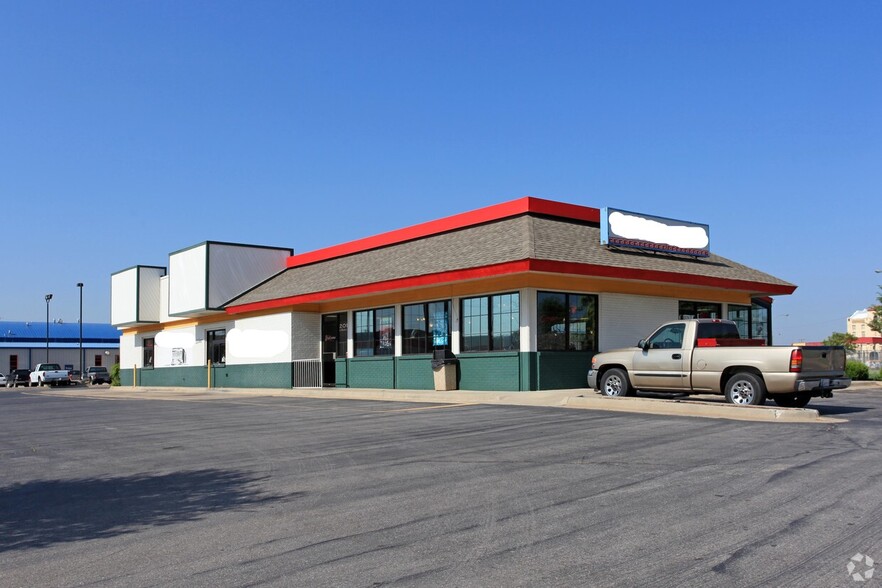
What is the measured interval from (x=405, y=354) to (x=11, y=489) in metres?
18.4

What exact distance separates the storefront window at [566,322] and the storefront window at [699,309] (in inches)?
168

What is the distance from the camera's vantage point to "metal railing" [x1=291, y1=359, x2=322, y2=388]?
103 ft

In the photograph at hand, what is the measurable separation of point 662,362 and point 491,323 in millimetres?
7373

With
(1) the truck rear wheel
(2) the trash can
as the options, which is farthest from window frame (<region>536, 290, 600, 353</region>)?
(1) the truck rear wheel

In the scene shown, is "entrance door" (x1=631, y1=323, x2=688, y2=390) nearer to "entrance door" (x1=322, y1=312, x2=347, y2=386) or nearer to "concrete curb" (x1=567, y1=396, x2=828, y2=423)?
"concrete curb" (x1=567, y1=396, x2=828, y2=423)

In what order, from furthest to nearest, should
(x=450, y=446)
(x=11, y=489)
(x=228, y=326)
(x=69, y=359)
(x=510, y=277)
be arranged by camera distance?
1. (x=69, y=359)
2. (x=228, y=326)
3. (x=510, y=277)
4. (x=450, y=446)
5. (x=11, y=489)

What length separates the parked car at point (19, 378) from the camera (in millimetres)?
71950

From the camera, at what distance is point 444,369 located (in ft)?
80.2

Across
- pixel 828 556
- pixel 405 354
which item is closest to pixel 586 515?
pixel 828 556

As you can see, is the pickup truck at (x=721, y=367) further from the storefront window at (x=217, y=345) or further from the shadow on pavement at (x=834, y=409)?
the storefront window at (x=217, y=345)

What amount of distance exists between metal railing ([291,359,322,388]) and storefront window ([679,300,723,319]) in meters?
14.2

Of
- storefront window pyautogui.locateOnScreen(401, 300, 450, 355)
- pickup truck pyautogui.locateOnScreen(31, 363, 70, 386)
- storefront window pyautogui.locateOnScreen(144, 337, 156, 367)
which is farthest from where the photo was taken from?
pickup truck pyautogui.locateOnScreen(31, 363, 70, 386)

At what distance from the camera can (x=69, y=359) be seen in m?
91.8

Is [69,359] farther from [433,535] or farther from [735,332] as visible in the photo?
[433,535]
